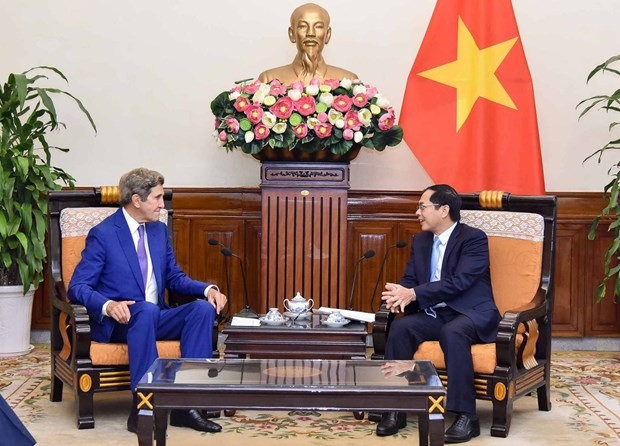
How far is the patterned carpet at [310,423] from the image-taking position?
4207mm

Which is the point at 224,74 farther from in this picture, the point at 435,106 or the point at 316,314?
the point at 316,314

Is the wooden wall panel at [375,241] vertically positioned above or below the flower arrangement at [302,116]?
below

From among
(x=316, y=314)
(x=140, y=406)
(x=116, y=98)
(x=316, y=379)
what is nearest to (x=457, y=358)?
(x=316, y=314)

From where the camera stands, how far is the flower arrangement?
5.07m

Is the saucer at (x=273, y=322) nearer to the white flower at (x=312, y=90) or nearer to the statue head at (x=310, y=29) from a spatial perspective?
the white flower at (x=312, y=90)

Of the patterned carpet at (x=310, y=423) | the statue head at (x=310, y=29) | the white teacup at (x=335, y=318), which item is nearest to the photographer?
the patterned carpet at (x=310, y=423)

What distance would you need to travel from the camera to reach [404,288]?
466 centimetres

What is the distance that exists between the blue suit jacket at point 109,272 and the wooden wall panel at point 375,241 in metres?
1.67

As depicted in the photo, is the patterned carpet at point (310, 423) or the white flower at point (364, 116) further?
the white flower at point (364, 116)

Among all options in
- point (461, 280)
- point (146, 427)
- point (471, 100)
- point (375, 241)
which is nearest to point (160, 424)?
point (146, 427)

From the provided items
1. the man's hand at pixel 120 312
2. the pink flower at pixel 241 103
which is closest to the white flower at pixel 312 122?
the pink flower at pixel 241 103

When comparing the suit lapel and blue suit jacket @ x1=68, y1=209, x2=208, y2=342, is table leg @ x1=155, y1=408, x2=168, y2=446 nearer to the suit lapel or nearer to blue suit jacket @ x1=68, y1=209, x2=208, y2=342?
blue suit jacket @ x1=68, y1=209, x2=208, y2=342

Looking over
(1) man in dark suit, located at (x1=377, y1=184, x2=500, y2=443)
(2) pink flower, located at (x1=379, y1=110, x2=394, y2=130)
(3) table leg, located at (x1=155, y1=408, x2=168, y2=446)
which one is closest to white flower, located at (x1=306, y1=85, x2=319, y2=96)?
(2) pink flower, located at (x1=379, y1=110, x2=394, y2=130)

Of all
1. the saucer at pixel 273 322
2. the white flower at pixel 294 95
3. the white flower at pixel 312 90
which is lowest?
the saucer at pixel 273 322
